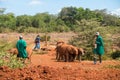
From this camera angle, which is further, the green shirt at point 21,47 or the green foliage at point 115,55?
the green foliage at point 115,55

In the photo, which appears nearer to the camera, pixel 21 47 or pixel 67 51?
pixel 21 47

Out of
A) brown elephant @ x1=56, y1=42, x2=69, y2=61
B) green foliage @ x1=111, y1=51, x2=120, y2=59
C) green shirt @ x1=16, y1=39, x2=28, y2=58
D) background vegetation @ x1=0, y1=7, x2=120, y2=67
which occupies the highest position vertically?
background vegetation @ x1=0, y1=7, x2=120, y2=67

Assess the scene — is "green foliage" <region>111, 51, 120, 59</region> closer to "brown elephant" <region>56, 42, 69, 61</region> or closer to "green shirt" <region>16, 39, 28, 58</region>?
"brown elephant" <region>56, 42, 69, 61</region>

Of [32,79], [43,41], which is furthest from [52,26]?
[32,79]

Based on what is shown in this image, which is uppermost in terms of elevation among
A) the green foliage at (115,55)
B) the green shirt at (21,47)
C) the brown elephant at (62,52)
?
the green shirt at (21,47)

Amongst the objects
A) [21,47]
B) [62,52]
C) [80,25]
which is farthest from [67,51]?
[80,25]

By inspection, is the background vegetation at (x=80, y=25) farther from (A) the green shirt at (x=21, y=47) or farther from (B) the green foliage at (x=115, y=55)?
(A) the green shirt at (x=21, y=47)

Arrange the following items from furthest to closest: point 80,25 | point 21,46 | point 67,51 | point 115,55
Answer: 1. point 80,25
2. point 115,55
3. point 67,51
4. point 21,46

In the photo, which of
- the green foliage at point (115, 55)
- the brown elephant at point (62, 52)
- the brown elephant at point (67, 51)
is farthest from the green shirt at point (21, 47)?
the green foliage at point (115, 55)

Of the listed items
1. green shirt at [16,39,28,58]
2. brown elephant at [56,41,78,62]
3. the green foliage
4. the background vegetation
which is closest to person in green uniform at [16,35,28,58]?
green shirt at [16,39,28,58]

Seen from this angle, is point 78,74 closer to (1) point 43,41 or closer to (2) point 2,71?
(2) point 2,71

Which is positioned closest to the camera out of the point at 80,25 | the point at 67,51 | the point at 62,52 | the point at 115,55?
the point at 67,51

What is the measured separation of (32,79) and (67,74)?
3.83 feet

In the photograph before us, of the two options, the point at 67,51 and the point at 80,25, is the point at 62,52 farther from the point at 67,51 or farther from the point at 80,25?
the point at 80,25
